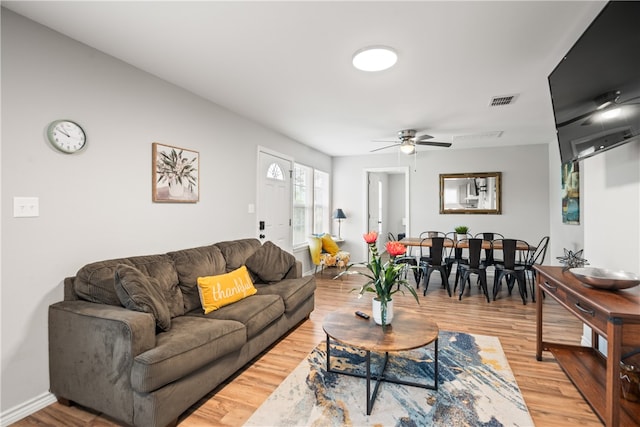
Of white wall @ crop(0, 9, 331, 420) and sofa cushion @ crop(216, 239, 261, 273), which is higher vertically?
white wall @ crop(0, 9, 331, 420)

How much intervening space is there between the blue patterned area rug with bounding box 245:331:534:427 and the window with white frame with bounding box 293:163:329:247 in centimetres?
334

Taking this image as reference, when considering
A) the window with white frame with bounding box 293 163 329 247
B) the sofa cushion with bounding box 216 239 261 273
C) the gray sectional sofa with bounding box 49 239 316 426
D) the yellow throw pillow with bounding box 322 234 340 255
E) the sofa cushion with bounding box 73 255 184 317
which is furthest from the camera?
the yellow throw pillow with bounding box 322 234 340 255

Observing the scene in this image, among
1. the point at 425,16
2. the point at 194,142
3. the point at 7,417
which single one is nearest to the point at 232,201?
the point at 194,142

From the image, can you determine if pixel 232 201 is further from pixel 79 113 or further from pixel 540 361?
pixel 540 361

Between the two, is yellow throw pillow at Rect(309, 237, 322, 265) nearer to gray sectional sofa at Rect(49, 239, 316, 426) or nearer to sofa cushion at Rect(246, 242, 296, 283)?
sofa cushion at Rect(246, 242, 296, 283)

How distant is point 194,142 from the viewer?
343 cm

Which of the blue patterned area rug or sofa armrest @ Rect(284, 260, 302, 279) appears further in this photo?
sofa armrest @ Rect(284, 260, 302, 279)

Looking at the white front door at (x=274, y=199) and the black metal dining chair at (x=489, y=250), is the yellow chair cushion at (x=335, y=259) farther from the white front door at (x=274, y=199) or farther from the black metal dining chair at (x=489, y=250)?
the black metal dining chair at (x=489, y=250)

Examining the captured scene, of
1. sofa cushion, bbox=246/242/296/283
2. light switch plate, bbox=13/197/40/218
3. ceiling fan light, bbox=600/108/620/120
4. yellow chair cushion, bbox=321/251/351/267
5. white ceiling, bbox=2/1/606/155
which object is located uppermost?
white ceiling, bbox=2/1/606/155

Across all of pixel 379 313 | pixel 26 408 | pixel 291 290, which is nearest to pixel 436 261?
pixel 291 290

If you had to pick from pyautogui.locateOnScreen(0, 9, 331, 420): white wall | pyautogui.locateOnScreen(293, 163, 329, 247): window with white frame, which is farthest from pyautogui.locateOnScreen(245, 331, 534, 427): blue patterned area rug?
pyautogui.locateOnScreen(293, 163, 329, 247): window with white frame

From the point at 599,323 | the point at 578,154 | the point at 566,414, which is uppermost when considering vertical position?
the point at 578,154

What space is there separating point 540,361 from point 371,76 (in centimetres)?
283

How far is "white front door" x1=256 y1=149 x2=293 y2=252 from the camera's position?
4648 millimetres
